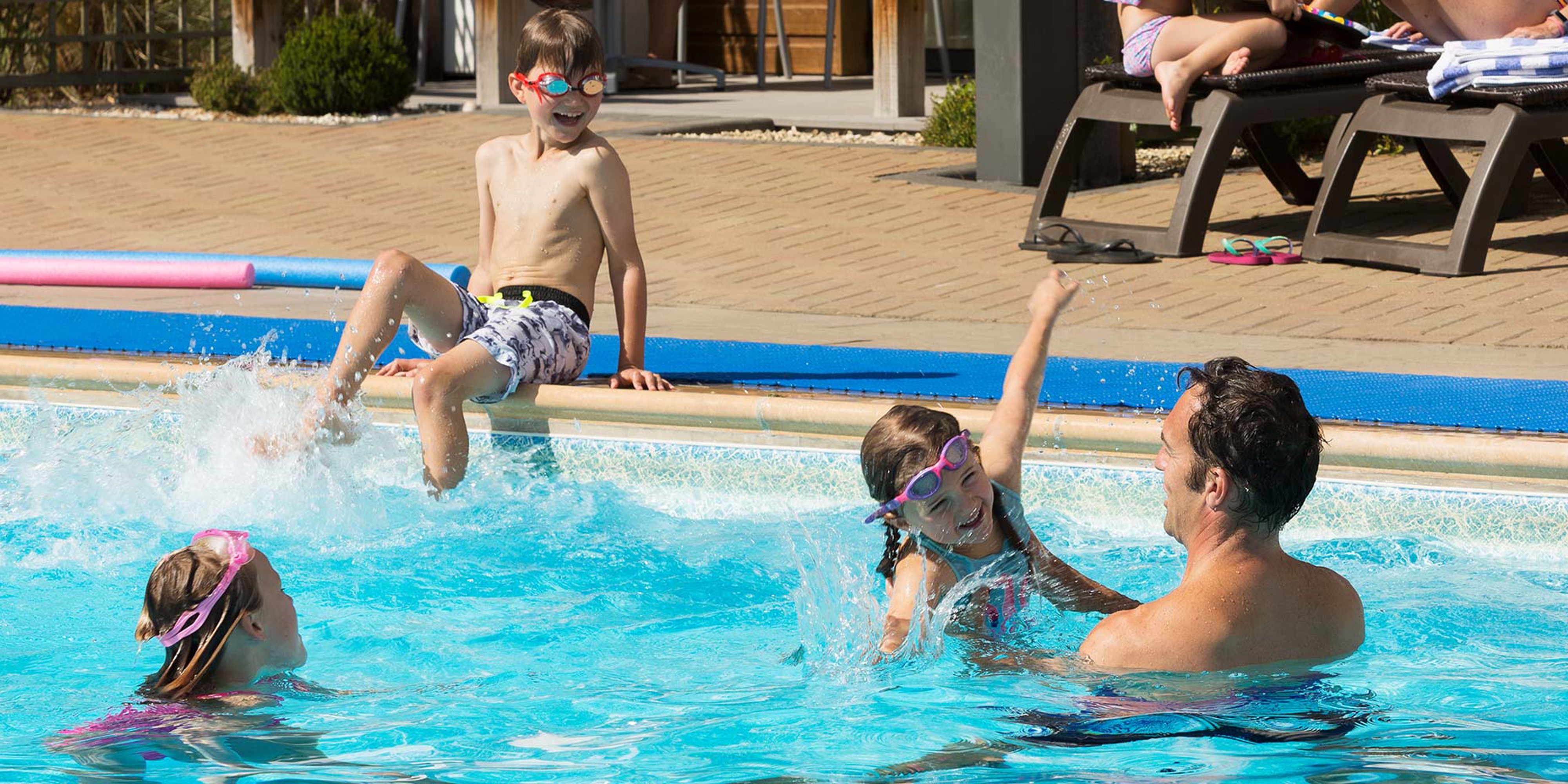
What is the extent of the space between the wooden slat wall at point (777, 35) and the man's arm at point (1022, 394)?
12.9 metres

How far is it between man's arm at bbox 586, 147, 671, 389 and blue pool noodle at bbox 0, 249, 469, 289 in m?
1.81

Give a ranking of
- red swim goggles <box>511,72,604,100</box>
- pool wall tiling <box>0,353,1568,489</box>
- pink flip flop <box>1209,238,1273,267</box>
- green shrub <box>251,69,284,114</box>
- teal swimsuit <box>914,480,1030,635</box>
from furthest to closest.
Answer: green shrub <box>251,69,284,114</box>
pink flip flop <box>1209,238,1273,267</box>
red swim goggles <box>511,72,604,100</box>
pool wall tiling <box>0,353,1568,489</box>
teal swimsuit <box>914,480,1030,635</box>

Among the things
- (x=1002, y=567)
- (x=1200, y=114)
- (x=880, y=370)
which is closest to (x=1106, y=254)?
(x=1200, y=114)

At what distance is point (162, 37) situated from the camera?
16.3 metres

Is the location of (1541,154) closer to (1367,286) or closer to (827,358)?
(1367,286)

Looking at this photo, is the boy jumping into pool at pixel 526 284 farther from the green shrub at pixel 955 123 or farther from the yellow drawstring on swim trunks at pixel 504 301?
the green shrub at pixel 955 123

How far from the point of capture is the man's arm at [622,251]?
20.0 ft

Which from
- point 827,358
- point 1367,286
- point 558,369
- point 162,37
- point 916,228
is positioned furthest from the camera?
point 162,37

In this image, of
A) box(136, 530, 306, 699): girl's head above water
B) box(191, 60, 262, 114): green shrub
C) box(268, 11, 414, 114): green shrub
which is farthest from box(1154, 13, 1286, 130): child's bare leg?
box(191, 60, 262, 114): green shrub

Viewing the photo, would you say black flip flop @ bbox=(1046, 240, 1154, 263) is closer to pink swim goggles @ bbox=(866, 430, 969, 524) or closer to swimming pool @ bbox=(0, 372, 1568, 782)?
swimming pool @ bbox=(0, 372, 1568, 782)

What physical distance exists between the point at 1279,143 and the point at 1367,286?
2011 millimetres

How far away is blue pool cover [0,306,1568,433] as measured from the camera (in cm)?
567

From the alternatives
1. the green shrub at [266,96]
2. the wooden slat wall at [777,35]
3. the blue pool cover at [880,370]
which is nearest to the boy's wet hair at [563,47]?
the blue pool cover at [880,370]

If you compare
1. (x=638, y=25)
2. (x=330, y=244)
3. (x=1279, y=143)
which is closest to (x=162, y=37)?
(x=638, y=25)
